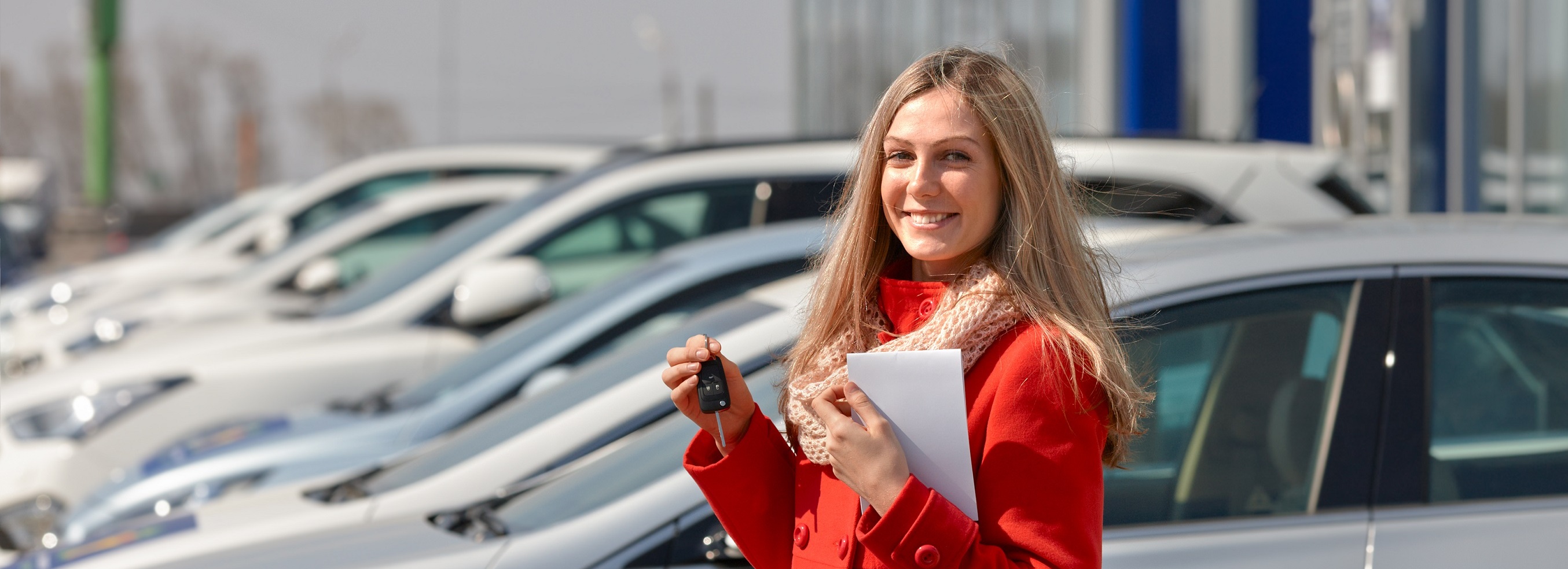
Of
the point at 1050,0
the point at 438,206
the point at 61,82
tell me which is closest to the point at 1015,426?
the point at 438,206

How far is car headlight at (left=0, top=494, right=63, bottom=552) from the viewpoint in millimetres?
3586

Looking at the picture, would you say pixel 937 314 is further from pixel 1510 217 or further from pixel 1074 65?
pixel 1074 65

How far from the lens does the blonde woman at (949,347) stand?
1.45 metres

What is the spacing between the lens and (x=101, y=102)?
24562 mm

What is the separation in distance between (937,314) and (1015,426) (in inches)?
6.9

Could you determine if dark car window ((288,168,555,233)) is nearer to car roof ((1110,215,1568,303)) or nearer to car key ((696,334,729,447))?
car roof ((1110,215,1568,303))

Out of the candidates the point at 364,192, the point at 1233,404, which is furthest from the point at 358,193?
the point at 1233,404

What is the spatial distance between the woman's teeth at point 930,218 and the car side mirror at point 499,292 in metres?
3.27

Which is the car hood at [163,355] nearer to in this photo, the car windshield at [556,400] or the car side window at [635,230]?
the car side window at [635,230]

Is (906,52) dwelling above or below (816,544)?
above

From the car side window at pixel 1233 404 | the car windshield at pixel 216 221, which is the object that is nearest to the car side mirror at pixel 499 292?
the car side window at pixel 1233 404

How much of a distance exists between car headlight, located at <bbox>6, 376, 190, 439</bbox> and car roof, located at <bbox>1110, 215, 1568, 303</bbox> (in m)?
3.51

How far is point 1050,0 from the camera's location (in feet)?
97.2

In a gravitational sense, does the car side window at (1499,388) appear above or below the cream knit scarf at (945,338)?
below
